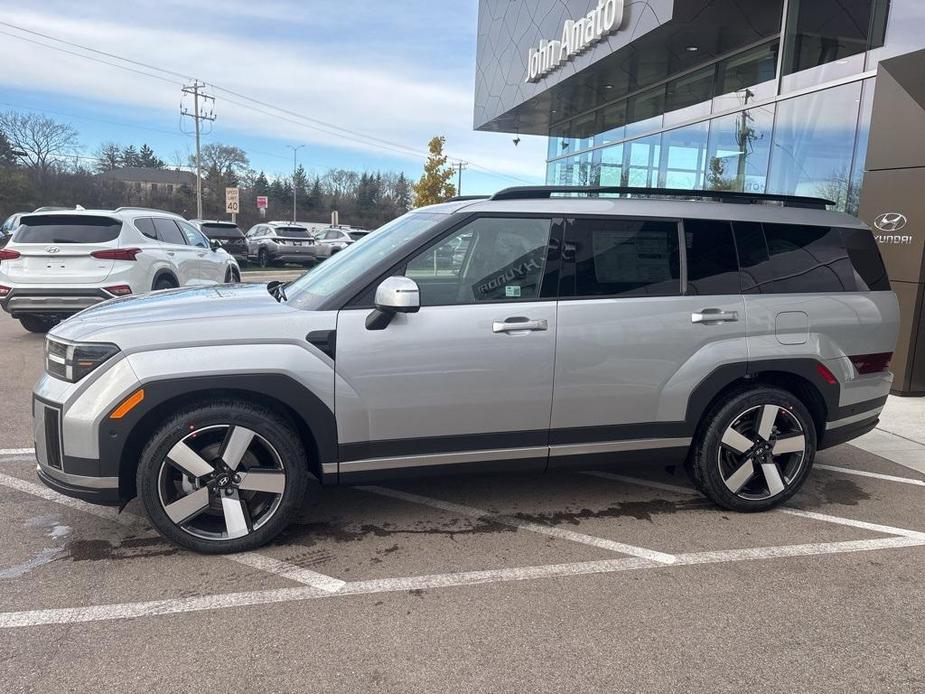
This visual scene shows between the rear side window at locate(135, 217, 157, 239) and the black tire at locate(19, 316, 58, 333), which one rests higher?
the rear side window at locate(135, 217, 157, 239)

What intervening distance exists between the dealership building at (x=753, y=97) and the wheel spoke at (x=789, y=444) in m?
4.30

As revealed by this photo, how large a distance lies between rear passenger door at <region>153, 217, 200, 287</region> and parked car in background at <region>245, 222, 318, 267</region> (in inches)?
603

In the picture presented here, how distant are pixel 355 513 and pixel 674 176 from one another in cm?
1281

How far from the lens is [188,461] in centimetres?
330

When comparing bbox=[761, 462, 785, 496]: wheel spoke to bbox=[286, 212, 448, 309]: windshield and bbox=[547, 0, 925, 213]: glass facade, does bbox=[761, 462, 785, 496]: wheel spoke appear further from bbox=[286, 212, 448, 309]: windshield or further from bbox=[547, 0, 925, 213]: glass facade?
bbox=[547, 0, 925, 213]: glass facade

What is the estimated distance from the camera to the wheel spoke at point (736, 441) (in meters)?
4.04

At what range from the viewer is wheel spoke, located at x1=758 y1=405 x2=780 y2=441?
13.4 ft

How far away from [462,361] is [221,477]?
1.33 m

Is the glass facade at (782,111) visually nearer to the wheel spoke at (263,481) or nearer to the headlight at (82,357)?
the wheel spoke at (263,481)

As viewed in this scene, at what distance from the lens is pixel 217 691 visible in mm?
2447

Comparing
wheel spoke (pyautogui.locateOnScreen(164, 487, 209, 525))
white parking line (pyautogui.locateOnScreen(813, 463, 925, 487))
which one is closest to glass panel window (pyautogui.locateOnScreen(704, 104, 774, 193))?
white parking line (pyautogui.locateOnScreen(813, 463, 925, 487))

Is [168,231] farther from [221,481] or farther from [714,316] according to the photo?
[714,316]

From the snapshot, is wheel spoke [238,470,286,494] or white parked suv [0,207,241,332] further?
white parked suv [0,207,241,332]

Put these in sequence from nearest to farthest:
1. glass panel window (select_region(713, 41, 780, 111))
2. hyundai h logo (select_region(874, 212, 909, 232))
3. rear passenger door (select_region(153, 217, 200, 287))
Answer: hyundai h logo (select_region(874, 212, 909, 232)), rear passenger door (select_region(153, 217, 200, 287)), glass panel window (select_region(713, 41, 780, 111))
